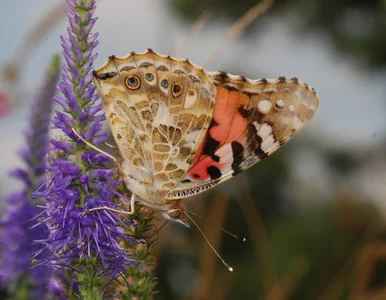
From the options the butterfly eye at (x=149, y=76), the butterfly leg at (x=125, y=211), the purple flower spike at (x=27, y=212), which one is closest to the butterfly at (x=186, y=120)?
the butterfly eye at (x=149, y=76)

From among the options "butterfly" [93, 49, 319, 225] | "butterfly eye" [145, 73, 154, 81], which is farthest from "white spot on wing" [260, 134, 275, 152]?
"butterfly eye" [145, 73, 154, 81]

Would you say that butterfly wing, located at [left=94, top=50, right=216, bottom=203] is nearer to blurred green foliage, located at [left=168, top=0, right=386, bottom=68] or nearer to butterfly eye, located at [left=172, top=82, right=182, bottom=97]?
butterfly eye, located at [left=172, top=82, right=182, bottom=97]

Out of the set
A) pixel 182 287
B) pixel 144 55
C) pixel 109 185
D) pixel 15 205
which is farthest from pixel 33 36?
pixel 182 287

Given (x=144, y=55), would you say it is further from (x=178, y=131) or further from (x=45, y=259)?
(x=45, y=259)

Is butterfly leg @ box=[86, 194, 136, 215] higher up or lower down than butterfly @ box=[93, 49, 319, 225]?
lower down

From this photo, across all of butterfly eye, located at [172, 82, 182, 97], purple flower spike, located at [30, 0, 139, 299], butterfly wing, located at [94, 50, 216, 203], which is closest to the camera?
purple flower spike, located at [30, 0, 139, 299]

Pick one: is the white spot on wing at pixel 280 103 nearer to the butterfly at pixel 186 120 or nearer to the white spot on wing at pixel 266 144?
the butterfly at pixel 186 120

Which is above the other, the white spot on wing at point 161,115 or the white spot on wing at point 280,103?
the white spot on wing at point 280,103
